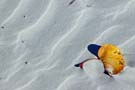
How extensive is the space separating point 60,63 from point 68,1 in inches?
25.2

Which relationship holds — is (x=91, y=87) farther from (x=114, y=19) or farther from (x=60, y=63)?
(x=114, y=19)

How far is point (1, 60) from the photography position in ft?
9.04

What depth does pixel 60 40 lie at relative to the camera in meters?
2.80

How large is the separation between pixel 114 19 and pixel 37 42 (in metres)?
0.60

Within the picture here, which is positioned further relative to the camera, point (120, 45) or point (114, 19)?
point (114, 19)

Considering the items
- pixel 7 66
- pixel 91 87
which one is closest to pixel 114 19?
pixel 91 87

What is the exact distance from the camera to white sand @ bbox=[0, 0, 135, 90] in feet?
8.25

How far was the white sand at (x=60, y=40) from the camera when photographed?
8.25 feet

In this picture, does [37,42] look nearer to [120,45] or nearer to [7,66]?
[7,66]

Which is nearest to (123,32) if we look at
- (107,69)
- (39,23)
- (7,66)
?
(107,69)

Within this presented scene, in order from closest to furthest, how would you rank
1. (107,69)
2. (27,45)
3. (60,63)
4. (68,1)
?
(107,69) → (60,63) → (27,45) → (68,1)

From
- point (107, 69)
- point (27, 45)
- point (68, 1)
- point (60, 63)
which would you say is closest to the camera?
point (107, 69)

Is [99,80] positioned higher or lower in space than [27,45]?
lower

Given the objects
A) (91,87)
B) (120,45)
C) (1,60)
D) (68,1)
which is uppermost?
(68,1)
